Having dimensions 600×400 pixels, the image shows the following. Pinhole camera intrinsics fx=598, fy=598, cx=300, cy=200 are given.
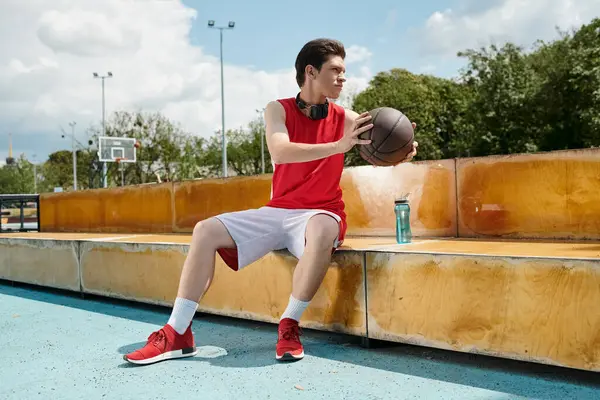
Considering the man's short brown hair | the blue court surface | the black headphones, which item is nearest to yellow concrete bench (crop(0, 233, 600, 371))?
the blue court surface

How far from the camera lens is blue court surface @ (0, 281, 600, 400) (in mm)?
2803

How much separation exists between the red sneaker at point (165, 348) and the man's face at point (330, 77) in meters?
1.65

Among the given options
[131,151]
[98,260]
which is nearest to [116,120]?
[131,151]

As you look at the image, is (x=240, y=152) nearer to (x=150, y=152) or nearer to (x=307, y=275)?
(x=150, y=152)

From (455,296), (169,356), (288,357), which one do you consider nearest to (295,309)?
(288,357)

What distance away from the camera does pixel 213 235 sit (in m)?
3.53

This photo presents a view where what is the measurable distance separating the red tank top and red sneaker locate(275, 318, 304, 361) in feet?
2.00

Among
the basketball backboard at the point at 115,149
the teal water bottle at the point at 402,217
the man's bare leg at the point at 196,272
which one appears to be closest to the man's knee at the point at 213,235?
the man's bare leg at the point at 196,272

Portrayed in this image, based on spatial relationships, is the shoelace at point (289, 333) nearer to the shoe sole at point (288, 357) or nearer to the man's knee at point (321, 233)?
the shoe sole at point (288, 357)

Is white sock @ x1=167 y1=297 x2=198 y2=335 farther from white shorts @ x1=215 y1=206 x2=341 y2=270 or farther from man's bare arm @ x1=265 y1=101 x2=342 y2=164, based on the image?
man's bare arm @ x1=265 y1=101 x2=342 y2=164

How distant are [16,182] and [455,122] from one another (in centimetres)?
4691

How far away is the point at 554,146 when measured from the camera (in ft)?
103

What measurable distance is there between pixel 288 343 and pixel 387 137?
1323 millimetres

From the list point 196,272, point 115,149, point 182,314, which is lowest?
point 182,314
